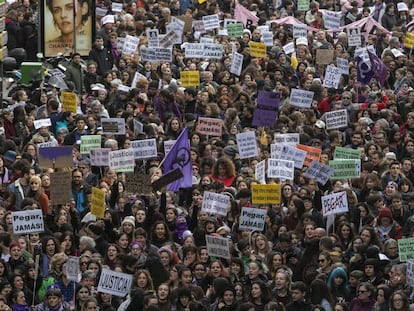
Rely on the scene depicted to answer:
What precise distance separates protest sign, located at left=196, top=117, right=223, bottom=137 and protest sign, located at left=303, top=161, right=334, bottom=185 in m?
3.03

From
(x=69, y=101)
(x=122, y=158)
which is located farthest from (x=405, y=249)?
(x=69, y=101)

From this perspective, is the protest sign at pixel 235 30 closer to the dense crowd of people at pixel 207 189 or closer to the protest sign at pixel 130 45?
the dense crowd of people at pixel 207 189

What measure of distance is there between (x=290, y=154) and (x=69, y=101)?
460 cm

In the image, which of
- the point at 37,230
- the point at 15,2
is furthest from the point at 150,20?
the point at 37,230

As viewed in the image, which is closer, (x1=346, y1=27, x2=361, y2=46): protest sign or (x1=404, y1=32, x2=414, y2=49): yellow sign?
(x1=404, y1=32, x2=414, y2=49): yellow sign

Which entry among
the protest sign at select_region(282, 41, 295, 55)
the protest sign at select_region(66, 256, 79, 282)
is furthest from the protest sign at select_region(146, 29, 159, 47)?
the protest sign at select_region(66, 256, 79, 282)

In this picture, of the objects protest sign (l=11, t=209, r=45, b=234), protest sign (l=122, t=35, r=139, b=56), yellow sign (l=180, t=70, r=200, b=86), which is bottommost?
protest sign (l=122, t=35, r=139, b=56)

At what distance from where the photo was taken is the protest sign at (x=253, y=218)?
23.6 metres

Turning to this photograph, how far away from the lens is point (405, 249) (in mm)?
22078

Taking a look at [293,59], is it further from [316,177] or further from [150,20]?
[316,177]

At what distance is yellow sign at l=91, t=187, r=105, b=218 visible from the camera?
78.4ft

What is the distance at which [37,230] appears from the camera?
2319cm

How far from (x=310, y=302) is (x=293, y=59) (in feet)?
47.7

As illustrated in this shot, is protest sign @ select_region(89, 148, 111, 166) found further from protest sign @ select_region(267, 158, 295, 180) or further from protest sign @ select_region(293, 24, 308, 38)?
protest sign @ select_region(293, 24, 308, 38)
